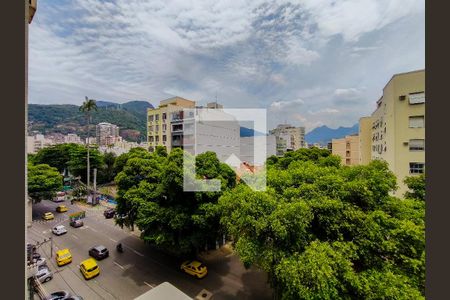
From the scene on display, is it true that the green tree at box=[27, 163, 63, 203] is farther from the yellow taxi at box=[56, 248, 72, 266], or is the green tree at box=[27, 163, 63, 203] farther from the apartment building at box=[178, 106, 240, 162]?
the apartment building at box=[178, 106, 240, 162]

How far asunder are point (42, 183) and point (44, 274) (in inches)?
400

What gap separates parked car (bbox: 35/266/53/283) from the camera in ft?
26.7

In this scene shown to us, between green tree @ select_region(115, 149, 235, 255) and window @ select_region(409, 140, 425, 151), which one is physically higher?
window @ select_region(409, 140, 425, 151)

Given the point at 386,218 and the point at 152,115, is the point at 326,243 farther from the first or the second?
the point at 152,115

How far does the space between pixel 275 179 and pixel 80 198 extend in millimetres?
21819

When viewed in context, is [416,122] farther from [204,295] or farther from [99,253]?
[99,253]

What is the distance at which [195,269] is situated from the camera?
845cm

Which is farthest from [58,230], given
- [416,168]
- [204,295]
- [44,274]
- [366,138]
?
[366,138]

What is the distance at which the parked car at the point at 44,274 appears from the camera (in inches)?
320

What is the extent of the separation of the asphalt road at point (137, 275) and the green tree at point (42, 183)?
14.8 feet

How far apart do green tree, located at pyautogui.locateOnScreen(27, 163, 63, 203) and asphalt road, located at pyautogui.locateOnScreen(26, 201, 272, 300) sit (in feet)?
14.8

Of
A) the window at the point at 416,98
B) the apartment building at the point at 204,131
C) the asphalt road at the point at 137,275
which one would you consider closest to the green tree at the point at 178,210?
the asphalt road at the point at 137,275

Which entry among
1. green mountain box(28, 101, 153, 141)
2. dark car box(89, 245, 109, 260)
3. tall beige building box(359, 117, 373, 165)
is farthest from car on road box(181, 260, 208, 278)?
green mountain box(28, 101, 153, 141)

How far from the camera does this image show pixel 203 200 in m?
7.77
